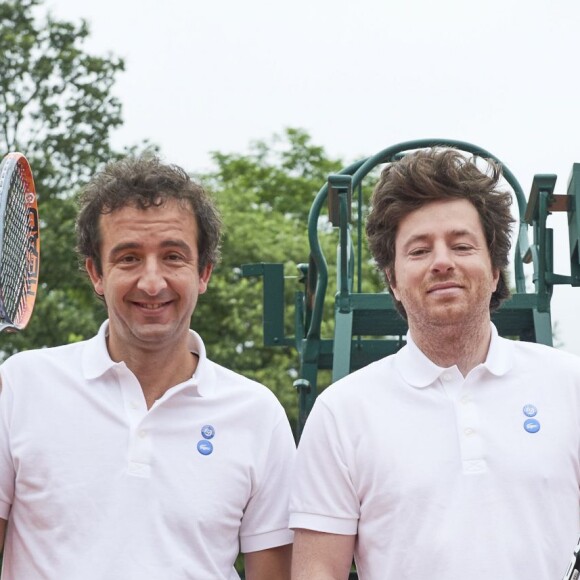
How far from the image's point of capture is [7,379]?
12.5ft

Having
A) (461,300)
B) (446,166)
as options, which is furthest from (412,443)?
(446,166)

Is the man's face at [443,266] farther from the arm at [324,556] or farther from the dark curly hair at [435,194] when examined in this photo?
the arm at [324,556]

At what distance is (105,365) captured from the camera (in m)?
3.84

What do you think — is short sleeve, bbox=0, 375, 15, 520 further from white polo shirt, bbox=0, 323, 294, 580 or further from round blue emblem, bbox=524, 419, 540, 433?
round blue emblem, bbox=524, 419, 540, 433

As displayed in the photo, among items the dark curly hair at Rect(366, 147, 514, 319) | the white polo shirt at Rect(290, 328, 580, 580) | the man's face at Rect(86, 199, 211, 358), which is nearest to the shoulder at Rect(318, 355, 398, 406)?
the white polo shirt at Rect(290, 328, 580, 580)

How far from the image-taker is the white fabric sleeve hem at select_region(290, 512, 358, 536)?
11.5ft

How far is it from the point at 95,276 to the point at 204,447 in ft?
2.33

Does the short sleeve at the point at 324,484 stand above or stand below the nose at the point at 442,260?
below

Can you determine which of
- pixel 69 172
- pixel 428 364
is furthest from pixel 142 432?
pixel 69 172

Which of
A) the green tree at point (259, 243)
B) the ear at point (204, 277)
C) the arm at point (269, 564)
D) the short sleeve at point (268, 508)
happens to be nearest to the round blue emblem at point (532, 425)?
the short sleeve at point (268, 508)

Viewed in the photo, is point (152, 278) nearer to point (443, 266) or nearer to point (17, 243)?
point (17, 243)

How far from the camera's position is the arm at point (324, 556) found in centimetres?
351

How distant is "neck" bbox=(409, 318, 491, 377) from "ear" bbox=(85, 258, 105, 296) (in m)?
1.06

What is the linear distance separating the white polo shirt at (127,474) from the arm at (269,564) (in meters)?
0.04
